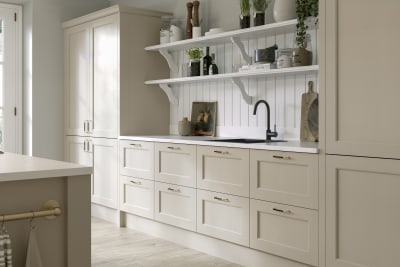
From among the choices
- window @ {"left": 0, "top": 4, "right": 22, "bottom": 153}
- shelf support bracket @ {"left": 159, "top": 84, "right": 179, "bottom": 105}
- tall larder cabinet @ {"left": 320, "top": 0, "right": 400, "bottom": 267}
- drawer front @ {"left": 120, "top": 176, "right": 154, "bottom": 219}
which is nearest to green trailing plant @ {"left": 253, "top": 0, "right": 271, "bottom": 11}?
tall larder cabinet @ {"left": 320, "top": 0, "right": 400, "bottom": 267}

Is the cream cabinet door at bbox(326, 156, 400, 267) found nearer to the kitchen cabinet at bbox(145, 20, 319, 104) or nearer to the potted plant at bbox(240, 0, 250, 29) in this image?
the kitchen cabinet at bbox(145, 20, 319, 104)

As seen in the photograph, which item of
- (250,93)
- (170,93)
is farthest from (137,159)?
(250,93)

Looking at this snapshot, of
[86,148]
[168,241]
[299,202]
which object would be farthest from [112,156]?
[299,202]

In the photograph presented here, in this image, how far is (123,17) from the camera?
189 inches

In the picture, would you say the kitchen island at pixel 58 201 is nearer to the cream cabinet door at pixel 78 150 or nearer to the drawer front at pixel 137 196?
the drawer front at pixel 137 196

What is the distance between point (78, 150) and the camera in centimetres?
550

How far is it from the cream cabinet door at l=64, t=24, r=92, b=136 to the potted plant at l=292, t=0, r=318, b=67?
2.42 m

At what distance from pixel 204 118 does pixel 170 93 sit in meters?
0.51

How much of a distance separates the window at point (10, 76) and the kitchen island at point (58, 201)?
3.72 metres

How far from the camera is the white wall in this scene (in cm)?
556

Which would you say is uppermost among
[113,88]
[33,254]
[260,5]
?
[260,5]

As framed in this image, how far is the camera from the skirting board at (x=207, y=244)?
3473mm

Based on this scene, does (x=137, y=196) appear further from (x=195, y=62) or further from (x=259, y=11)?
(x=259, y=11)

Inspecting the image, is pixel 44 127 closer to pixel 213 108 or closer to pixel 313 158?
pixel 213 108
